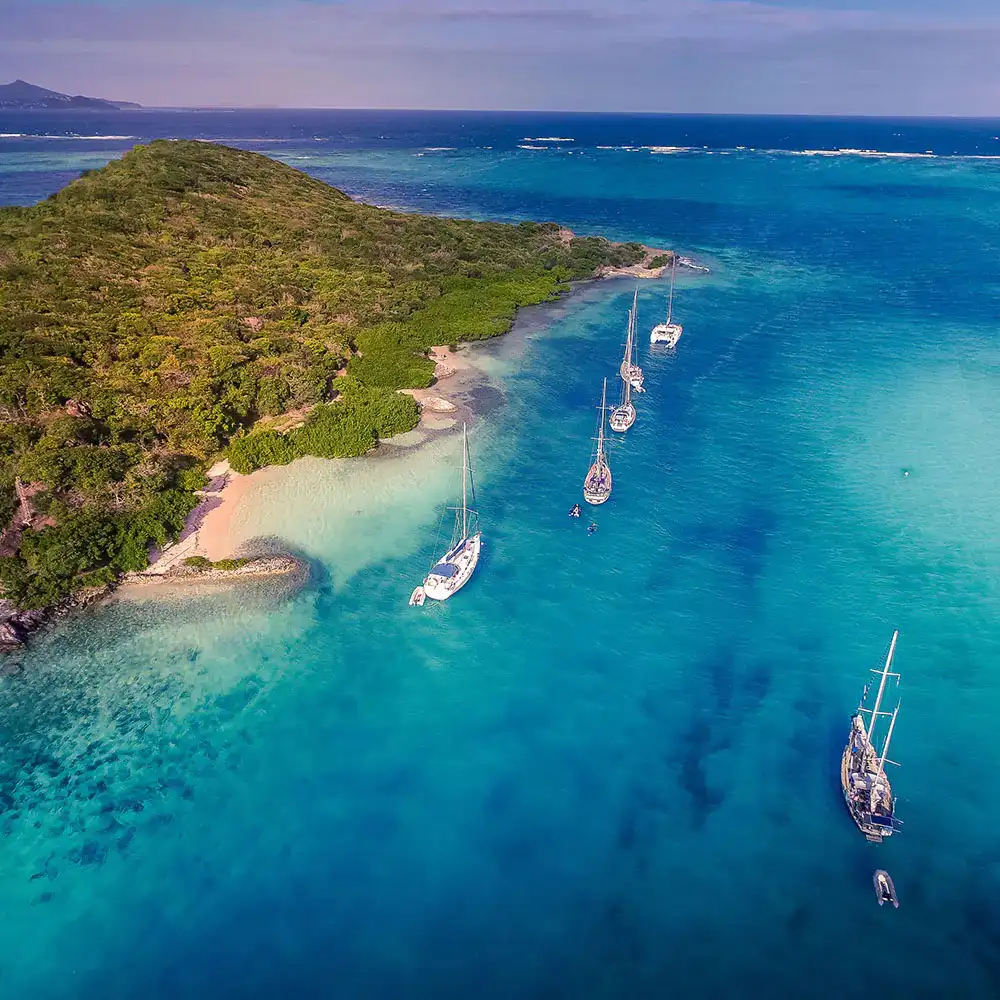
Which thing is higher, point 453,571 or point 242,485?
point 242,485

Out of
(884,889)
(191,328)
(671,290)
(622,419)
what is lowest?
(884,889)

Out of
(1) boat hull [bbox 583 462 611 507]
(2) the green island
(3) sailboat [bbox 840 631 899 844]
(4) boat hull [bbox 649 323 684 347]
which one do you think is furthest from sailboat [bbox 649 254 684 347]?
(3) sailboat [bbox 840 631 899 844]

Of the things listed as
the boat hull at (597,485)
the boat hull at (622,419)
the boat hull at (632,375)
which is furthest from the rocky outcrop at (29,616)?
the boat hull at (632,375)

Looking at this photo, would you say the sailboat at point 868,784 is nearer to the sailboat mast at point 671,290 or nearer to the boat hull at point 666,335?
the boat hull at point 666,335

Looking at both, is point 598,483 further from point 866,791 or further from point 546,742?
point 866,791

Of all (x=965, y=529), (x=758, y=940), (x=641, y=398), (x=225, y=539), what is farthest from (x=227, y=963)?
(x=641, y=398)

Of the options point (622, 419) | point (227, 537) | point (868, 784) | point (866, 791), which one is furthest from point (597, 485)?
point (227, 537)
